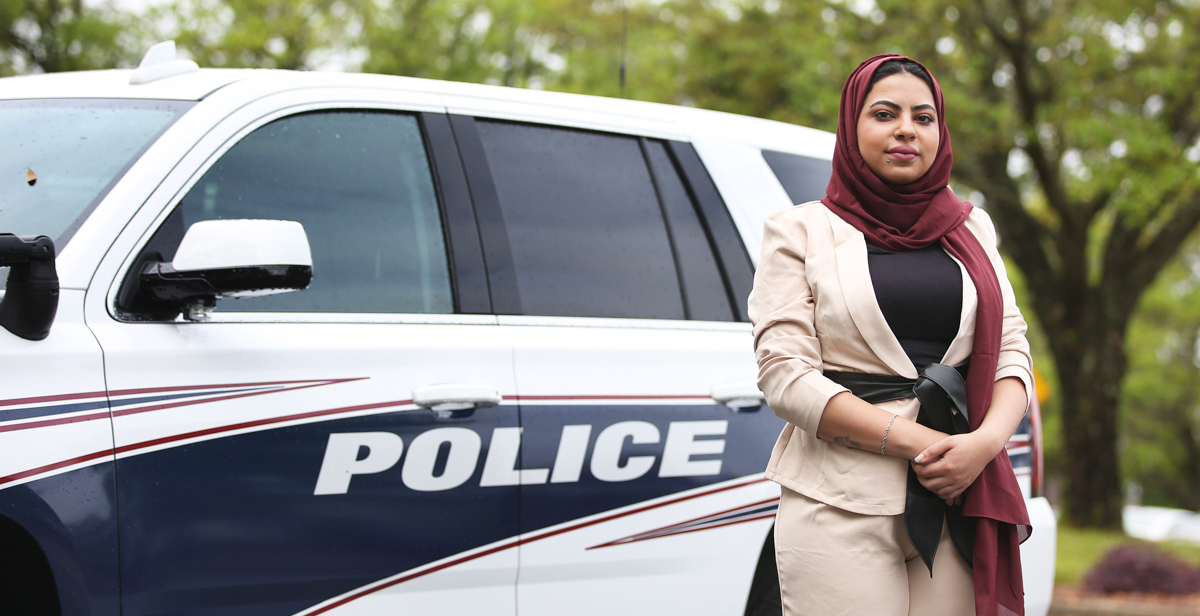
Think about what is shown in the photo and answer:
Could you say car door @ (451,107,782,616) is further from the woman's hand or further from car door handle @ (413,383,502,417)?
the woman's hand

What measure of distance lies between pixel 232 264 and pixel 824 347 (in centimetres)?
119

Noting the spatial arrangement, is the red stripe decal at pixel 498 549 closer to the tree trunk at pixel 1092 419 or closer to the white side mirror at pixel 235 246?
the white side mirror at pixel 235 246

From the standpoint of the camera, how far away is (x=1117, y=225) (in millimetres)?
14289

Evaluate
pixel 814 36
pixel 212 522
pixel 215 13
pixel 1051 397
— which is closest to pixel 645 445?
pixel 212 522

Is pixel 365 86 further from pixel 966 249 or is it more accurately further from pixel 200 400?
pixel 966 249

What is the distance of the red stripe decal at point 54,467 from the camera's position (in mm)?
1956

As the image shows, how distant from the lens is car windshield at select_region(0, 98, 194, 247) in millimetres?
2287

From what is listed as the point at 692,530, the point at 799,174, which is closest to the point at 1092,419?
the point at 799,174

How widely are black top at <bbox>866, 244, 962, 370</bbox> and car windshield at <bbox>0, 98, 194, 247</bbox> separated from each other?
1.63 metres

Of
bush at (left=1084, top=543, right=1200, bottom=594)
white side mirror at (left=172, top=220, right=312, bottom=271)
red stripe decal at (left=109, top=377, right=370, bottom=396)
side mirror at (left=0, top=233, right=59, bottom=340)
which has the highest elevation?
white side mirror at (left=172, top=220, right=312, bottom=271)

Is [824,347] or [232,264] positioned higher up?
[232,264]

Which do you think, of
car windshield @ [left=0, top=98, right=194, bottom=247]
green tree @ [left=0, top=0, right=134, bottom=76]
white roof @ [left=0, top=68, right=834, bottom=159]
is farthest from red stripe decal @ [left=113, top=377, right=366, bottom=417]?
green tree @ [left=0, top=0, right=134, bottom=76]

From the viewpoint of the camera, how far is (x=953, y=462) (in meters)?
2.02

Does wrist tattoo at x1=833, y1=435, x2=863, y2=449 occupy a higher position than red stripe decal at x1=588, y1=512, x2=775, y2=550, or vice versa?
wrist tattoo at x1=833, y1=435, x2=863, y2=449
